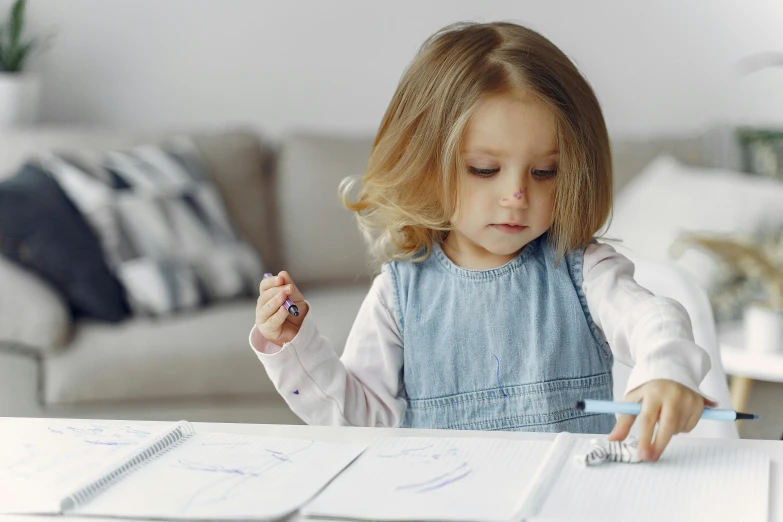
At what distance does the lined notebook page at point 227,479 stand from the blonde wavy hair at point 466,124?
13.7 inches

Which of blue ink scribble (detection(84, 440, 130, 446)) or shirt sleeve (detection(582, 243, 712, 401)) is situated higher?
shirt sleeve (detection(582, 243, 712, 401))

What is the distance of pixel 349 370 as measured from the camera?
1073 millimetres

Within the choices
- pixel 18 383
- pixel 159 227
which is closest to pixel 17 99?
pixel 159 227

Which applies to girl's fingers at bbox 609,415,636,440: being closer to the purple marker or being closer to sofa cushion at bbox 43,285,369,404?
the purple marker

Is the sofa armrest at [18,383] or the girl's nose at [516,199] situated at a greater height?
the girl's nose at [516,199]

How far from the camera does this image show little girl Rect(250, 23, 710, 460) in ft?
3.16

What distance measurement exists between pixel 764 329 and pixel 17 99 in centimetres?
233

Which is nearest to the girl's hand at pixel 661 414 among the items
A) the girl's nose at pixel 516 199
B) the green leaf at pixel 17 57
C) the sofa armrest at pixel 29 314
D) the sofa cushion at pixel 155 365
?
the girl's nose at pixel 516 199

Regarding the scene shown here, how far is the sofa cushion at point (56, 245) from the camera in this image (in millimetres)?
2332

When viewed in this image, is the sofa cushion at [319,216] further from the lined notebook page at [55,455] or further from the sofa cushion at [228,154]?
the lined notebook page at [55,455]

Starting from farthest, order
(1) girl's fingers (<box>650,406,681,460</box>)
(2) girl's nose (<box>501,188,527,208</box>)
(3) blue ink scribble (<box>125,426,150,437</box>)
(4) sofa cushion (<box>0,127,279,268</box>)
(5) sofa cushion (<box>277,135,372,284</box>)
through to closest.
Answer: (5) sofa cushion (<box>277,135,372,284</box>) < (4) sofa cushion (<box>0,127,279,268</box>) < (2) girl's nose (<box>501,188,527,208</box>) < (3) blue ink scribble (<box>125,426,150,437</box>) < (1) girl's fingers (<box>650,406,681,460</box>)

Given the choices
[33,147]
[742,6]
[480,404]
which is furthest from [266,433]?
[742,6]

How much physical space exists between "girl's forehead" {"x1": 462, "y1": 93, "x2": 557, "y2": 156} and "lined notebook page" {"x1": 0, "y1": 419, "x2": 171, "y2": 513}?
42 centimetres

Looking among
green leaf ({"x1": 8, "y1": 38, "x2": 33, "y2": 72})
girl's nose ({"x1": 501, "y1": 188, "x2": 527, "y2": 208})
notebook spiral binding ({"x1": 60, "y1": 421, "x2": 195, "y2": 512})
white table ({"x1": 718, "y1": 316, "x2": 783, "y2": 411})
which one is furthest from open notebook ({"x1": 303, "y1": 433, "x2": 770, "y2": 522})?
green leaf ({"x1": 8, "y1": 38, "x2": 33, "y2": 72})
